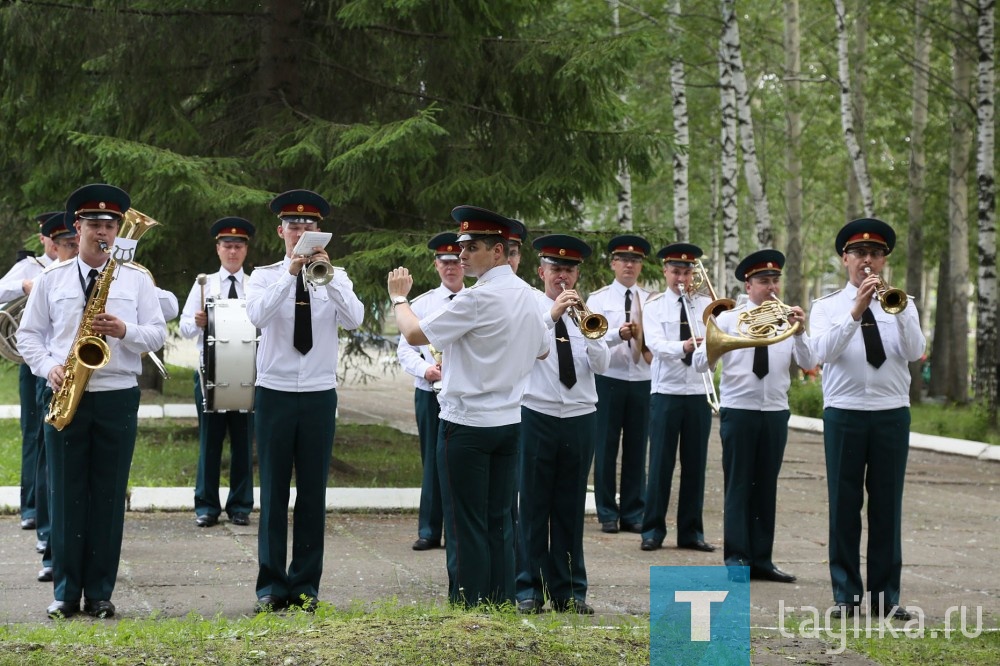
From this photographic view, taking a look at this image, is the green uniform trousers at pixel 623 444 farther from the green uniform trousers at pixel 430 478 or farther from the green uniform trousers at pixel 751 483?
the green uniform trousers at pixel 751 483

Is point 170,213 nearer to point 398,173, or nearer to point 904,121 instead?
point 398,173

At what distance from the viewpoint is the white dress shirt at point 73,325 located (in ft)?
23.6

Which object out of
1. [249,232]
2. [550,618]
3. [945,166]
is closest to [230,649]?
[550,618]

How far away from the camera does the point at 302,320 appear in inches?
292

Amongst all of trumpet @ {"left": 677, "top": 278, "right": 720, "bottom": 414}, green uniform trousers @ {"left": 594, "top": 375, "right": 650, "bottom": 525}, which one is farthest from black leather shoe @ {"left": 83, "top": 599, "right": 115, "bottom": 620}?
trumpet @ {"left": 677, "top": 278, "right": 720, "bottom": 414}

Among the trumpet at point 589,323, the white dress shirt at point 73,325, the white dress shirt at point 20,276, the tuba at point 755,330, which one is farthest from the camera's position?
the white dress shirt at point 20,276

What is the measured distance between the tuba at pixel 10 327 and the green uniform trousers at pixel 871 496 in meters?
5.80

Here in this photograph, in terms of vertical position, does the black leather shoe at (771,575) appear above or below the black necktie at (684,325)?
below

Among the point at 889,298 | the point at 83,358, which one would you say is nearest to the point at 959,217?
the point at 889,298

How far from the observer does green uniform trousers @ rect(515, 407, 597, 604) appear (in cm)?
772

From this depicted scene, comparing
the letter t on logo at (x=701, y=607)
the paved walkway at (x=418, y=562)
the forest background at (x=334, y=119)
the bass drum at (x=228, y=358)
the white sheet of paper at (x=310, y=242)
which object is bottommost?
the paved walkway at (x=418, y=562)

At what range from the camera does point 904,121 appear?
29.5 metres
